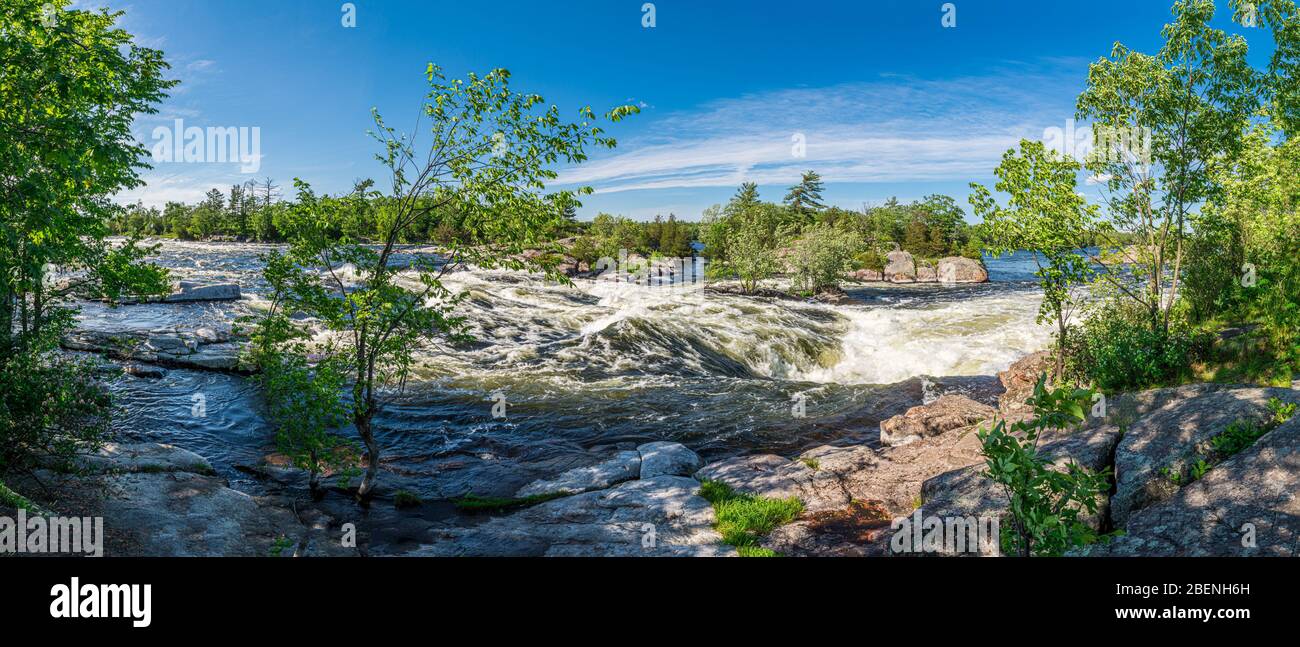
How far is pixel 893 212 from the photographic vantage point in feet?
367

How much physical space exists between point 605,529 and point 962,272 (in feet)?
199

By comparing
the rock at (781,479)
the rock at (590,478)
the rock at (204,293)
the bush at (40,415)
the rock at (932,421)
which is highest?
the rock at (204,293)

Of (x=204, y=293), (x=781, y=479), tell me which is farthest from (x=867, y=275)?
(x=204, y=293)

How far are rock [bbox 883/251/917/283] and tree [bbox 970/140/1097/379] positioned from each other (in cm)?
5021

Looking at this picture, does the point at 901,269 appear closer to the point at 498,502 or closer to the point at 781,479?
the point at 781,479

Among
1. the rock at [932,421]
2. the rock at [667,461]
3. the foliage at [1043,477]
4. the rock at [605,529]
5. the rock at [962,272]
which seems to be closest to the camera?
the foliage at [1043,477]

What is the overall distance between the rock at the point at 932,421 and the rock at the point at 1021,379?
2.08 feet

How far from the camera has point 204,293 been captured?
32281 mm

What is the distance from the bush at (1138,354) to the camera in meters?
12.0

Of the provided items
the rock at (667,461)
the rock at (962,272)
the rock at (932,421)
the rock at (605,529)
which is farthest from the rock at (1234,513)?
the rock at (962,272)

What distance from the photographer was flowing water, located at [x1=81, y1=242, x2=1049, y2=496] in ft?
46.4

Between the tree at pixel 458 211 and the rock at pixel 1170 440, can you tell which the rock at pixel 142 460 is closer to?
the tree at pixel 458 211
